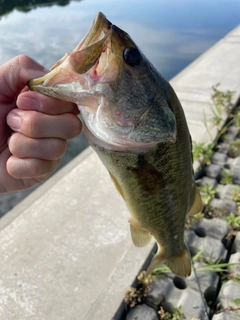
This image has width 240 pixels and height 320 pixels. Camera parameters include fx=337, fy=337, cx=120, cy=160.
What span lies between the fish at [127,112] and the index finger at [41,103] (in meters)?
0.05

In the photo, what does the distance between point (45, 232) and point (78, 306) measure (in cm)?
75

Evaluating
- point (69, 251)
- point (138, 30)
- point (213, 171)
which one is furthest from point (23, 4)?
point (69, 251)

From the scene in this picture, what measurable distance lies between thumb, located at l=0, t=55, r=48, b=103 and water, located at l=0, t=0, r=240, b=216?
8.35ft

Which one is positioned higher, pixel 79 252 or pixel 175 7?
pixel 79 252

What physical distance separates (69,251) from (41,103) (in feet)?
4.99

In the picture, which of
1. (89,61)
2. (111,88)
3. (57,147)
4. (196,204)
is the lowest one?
(196,204)

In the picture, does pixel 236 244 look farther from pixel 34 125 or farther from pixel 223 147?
pixel 34 125

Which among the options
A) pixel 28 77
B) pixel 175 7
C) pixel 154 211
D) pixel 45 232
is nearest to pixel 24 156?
pixel 28 77

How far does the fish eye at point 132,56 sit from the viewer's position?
1181 millimetres

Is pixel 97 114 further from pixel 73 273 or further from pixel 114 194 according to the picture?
pixel 114 194

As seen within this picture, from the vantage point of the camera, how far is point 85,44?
3.79 feet

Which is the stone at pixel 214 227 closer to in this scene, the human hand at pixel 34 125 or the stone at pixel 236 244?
the stone at pixel 236 244

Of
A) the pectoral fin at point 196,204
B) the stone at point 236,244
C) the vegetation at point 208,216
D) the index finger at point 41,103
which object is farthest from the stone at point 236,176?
the index finger at point 41,103

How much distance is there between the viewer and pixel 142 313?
6.69 ft
